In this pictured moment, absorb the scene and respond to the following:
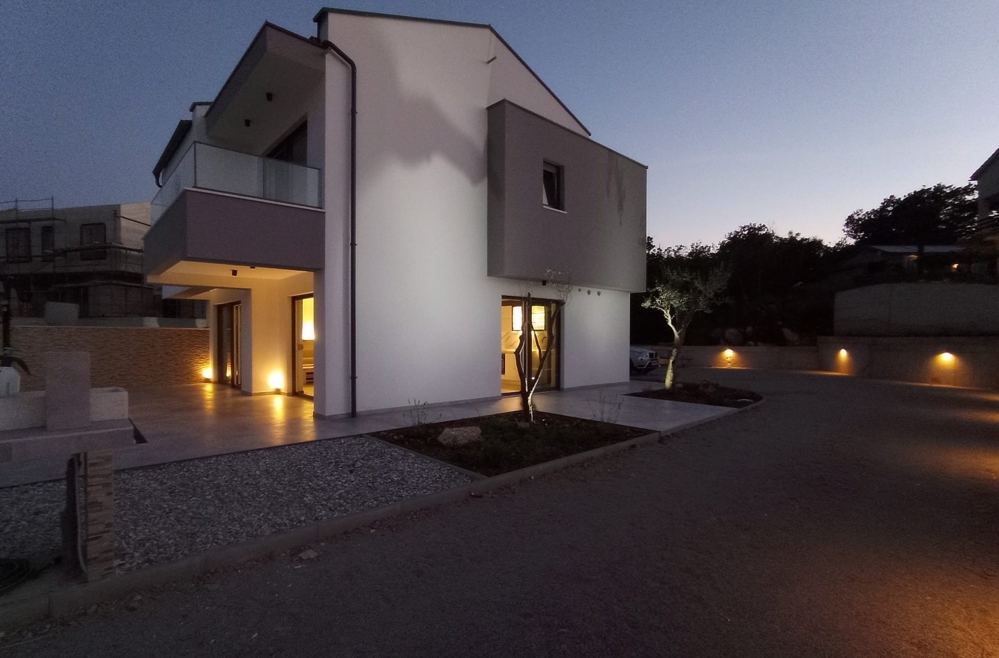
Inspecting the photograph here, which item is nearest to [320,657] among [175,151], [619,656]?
[619,656]

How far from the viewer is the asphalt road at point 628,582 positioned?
2922 mm

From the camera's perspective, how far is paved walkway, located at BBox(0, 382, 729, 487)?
6652mm

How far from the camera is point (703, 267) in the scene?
2753cm

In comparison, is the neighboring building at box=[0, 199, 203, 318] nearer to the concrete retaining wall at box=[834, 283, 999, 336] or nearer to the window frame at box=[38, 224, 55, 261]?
the window frame at box=[38, 224, 55, 261]

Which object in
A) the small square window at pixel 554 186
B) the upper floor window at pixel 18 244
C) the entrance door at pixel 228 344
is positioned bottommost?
the entrance door at pixel 228 344

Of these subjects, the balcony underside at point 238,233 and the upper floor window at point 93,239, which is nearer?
the balcony underside at point 238,233

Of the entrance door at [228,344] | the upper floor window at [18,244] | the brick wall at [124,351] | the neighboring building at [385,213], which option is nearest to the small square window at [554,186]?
the neighboring building at [385,213]

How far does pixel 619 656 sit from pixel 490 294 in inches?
364

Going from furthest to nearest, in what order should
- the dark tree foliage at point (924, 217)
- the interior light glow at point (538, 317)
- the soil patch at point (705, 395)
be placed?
1. the dark tree foliage at point (924, 217)
2. the interior light glow at point (538, 317)
3. the soil patch at point (705, 395)

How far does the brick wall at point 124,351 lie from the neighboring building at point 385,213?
7.01 ft

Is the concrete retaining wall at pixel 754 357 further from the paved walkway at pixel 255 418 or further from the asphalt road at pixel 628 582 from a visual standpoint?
the asphalt road at pixel 628 582

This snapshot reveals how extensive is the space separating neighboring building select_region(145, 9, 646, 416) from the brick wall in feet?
7.01

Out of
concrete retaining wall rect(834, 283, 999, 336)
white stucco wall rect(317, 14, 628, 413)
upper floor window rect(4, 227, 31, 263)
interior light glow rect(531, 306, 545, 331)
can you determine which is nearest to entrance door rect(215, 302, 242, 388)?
white stucco wall rect(317, 14, 628, 413)

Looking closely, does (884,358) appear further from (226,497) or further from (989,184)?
(226,497)
